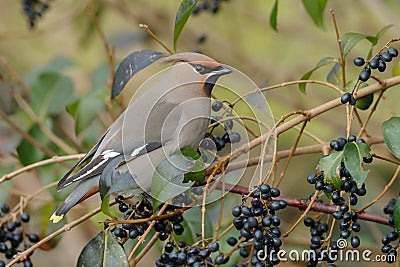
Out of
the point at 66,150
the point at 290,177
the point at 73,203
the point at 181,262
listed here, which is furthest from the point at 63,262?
the point at 181,262

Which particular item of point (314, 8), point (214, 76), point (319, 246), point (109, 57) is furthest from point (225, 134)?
point (109, 57)

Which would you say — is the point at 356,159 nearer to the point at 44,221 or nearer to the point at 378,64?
the point at 378,64

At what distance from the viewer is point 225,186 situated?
5.84 feet

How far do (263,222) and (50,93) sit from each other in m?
1.45

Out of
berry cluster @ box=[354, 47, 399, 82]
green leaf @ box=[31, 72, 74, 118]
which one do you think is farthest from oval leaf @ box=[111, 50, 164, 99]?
green leaf @ box=[31, 72, 74, 118]

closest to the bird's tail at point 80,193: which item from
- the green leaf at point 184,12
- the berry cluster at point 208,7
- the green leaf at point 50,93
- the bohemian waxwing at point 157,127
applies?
the bohemian waxwing at point 157,127

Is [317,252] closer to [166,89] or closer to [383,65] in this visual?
[383,65]

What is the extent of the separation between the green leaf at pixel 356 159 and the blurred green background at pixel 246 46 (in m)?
1.31

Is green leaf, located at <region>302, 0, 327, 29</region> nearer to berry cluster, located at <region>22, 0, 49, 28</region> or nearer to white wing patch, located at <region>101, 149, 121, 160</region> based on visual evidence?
white wing patch, located at <region>101, 149, 121, 160</region>

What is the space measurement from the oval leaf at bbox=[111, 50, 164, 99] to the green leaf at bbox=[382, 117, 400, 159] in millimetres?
633

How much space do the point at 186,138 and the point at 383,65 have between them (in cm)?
54

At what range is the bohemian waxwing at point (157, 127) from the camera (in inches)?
74.0

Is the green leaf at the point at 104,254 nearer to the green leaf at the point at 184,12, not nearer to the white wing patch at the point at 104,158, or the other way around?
the white wing patch at the point at 104,158

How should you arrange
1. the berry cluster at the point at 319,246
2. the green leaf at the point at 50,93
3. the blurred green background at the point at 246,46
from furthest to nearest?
the blurred green background at the point at 246,46 < the green leaf at the point at 50,93 < the berry cluster at the point at 319,246
